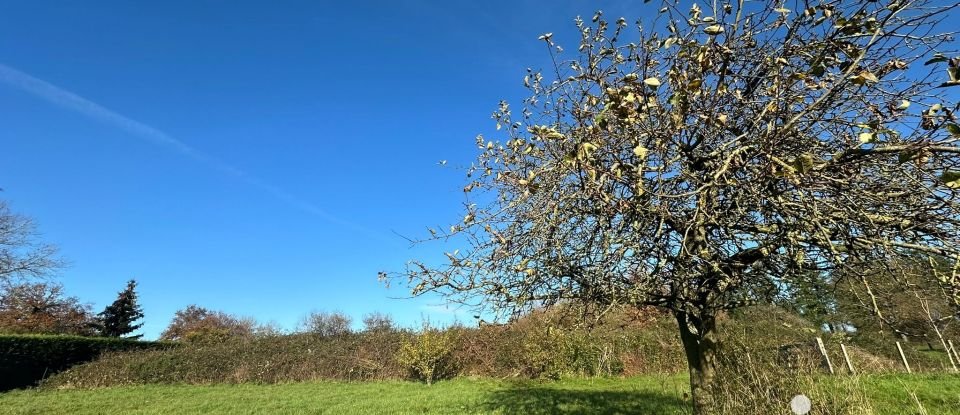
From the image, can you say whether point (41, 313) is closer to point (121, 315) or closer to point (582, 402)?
point (121, 315)

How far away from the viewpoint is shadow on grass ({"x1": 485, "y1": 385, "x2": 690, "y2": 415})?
8742mm

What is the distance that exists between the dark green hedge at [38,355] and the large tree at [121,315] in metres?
21.3

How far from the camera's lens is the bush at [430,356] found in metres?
18.7

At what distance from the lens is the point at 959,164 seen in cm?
322

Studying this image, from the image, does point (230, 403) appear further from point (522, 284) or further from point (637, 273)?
point (637, 273)

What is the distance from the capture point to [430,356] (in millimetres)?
18750

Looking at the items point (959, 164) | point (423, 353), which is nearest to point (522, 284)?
point (959, 164)

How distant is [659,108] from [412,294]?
121 inches

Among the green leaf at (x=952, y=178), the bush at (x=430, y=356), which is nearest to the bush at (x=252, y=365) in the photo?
the bush at (x=430, y=356)

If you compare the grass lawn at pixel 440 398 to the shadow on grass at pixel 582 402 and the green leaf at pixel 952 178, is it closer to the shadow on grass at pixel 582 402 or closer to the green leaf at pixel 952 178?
the shadow on grass at pixel 582 402

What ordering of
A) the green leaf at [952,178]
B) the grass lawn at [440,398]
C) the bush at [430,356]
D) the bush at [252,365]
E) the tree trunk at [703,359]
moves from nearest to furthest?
the green leaf at [952,178] → the tree trunk at [703,359] → the grass lawn at [440,398] → the bush at [430,356] → the bush at [252,365]

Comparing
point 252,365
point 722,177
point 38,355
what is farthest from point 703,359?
point 38,355

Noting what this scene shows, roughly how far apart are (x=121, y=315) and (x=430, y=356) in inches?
1535

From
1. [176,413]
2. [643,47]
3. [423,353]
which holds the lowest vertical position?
[176,413]
